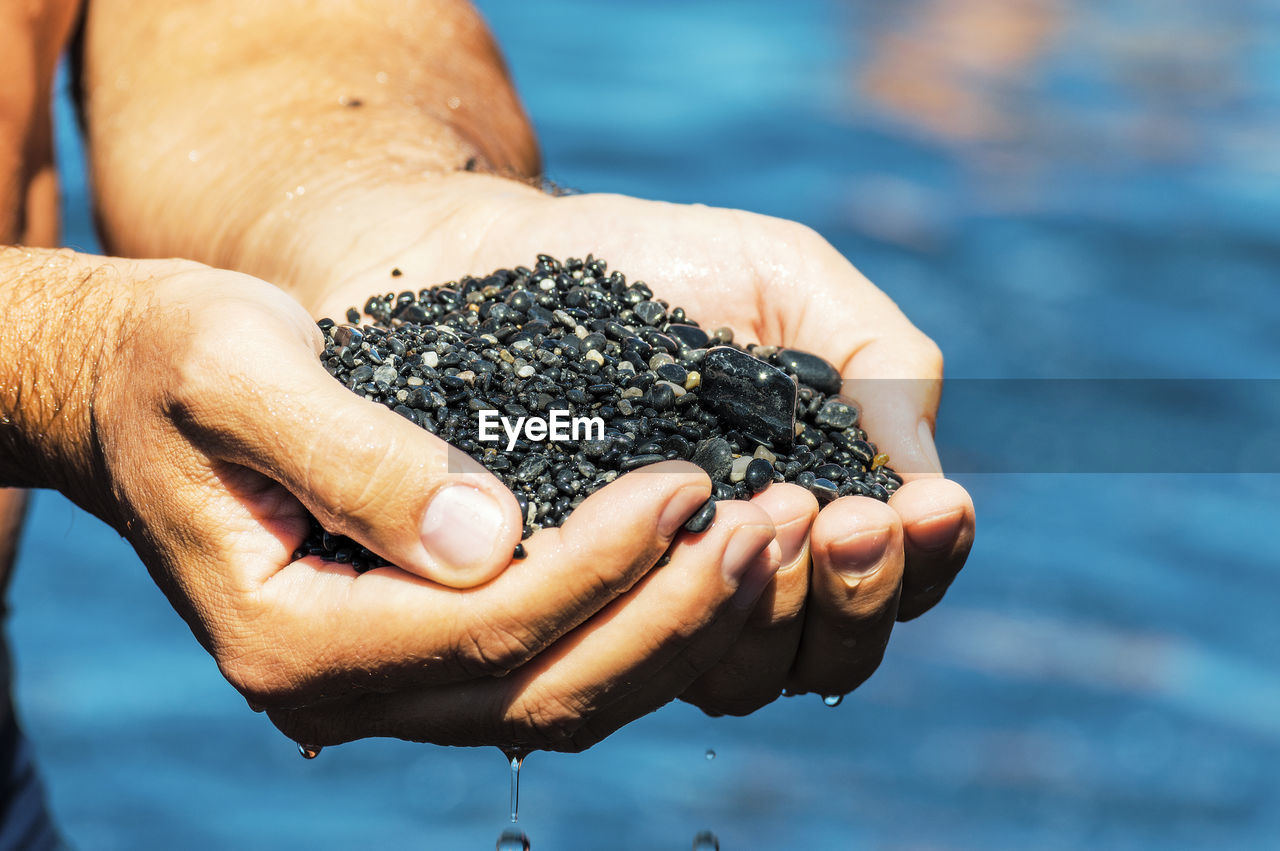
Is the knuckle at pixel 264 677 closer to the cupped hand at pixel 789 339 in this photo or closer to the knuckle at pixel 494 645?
the knuckle at pixel 494 645

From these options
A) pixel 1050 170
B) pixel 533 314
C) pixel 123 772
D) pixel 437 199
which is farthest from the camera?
pixel 1050 170

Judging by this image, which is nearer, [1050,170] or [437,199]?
[437,199]

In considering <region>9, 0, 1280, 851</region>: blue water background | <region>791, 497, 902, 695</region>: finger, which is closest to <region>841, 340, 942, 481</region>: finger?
<region>791, 497, 902, 695</region>: finger

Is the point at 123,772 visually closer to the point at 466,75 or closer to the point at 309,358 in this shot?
the point at 466,75

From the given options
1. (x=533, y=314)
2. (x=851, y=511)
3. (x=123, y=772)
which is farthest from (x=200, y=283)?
(x=123, y=772)

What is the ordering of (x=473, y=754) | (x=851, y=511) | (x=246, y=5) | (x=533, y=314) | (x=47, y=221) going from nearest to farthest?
(x=851, y=511), (x=533, y=314), (x=47, y=221), (x=246, y=5), (x=473, y=754)
